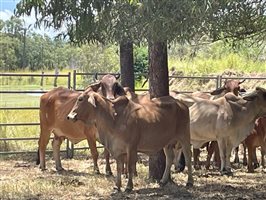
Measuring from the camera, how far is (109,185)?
27.3ft

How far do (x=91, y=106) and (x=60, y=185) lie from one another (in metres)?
1.44

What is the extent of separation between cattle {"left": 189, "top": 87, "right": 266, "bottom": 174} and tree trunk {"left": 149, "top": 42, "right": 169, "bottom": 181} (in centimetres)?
134

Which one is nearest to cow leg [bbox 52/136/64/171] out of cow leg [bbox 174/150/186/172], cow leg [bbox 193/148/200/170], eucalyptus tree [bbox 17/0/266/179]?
cow leg [bbox 174/150/186/172]

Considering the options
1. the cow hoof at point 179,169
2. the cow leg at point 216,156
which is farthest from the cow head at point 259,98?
the cow hoof at point 179,169

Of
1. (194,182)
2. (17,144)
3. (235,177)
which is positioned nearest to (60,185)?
A: (194,182)

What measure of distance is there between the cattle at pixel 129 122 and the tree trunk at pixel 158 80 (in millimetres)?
375

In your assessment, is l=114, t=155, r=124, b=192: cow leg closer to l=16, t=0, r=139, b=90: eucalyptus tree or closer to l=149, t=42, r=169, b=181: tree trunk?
l=149, t=42, r=169, b=181: tree trunk

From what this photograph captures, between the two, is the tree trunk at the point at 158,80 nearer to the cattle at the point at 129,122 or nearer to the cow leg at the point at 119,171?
the cattle at the point at 129,122

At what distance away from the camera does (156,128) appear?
7805 millimetres

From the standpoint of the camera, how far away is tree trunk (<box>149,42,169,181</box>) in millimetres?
8203

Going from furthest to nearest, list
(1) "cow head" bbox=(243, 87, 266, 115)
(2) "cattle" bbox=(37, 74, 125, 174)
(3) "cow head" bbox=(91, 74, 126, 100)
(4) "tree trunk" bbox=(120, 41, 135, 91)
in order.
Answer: (4) "tree trunk" bbox=(120, 41, 135, 91)
(2) "cattle" bbox=(37, 74, 125, 174)
(1) "cow head" bbox=(243, 87, 266, 115)
(3) "cow head" bbox=(91, 74, 126, 100)

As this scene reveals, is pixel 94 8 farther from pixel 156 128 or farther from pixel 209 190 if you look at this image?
pixel 209 190

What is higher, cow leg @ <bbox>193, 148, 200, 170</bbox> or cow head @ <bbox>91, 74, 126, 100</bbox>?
cow head @ <bbox>91, 74, 126, 100</bbox>

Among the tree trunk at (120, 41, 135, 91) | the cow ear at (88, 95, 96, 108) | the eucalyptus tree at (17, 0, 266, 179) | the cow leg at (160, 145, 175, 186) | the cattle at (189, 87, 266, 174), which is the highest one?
the eucalyptus tree at (17, 0, 266, 179)
